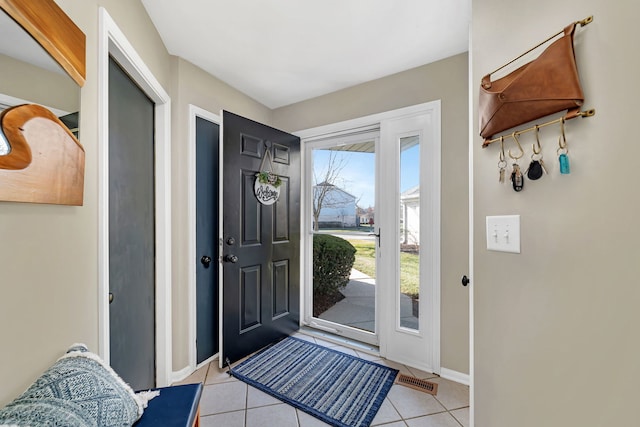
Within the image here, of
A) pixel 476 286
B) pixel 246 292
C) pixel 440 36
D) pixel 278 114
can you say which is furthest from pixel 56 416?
pixel 278 114

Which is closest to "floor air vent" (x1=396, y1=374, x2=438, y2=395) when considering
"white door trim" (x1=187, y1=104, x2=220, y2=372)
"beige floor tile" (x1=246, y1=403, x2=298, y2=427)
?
"beige floor tile" (x1=246, y1=403, x2=298, y2=427)

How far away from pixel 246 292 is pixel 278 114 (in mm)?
1913

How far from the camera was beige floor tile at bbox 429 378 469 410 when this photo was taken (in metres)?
1.66

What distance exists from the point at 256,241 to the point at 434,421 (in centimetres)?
178

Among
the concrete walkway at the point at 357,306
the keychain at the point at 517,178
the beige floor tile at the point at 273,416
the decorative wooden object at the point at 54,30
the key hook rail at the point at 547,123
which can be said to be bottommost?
the beige floor tile at the point at 273,416

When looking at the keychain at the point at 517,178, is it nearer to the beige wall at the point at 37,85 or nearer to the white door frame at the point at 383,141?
the white door frame at the point at 383,141

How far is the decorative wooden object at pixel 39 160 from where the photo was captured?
0.56 metres

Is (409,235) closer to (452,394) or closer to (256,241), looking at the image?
(452,394)

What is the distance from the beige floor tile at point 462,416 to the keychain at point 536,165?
61.4 inches

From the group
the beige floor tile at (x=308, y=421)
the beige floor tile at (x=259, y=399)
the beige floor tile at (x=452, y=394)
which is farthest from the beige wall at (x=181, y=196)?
the beige floor tile at (x=452, y=394)

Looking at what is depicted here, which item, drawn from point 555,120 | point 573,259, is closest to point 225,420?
point 573,259

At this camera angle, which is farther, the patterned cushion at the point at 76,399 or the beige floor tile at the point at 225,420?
the beige floor tile at the point at 225,420

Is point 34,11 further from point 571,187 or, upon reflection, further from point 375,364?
point 375,364

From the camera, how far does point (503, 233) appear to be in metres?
0.88
